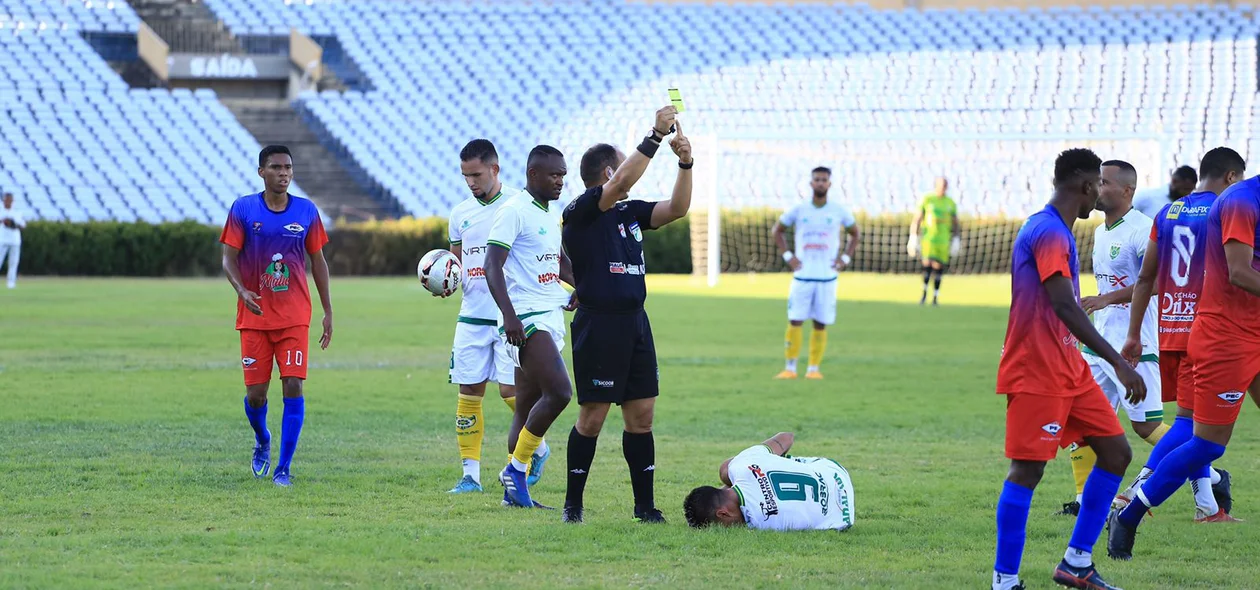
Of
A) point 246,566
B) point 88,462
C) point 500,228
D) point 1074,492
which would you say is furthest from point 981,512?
point 88,462

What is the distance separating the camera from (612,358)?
24.1 ft

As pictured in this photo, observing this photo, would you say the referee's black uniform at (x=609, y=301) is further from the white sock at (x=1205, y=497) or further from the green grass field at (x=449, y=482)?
the white sock at (x=1205, y=497)

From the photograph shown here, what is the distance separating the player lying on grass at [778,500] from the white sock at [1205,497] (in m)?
1.92

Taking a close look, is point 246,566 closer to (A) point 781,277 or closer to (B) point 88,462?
(B) point 88,462

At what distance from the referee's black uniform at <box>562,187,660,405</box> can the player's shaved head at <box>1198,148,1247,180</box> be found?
2796 millimetres

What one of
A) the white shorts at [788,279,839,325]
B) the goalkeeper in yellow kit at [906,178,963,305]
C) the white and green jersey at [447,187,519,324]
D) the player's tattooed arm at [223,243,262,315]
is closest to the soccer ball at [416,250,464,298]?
the white and green jersey at [447,187,519,324]

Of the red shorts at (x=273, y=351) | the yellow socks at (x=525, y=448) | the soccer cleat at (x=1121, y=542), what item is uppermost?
the red shorts at (x=273, y=351)

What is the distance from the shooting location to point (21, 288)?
29.5m

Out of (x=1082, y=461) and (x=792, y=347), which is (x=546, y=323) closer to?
(x=1082, y=461)

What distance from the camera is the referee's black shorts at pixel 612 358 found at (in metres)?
7.36

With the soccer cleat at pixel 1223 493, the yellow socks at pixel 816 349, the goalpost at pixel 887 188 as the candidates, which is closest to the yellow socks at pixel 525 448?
the soccer cleat at pixel 1223 493

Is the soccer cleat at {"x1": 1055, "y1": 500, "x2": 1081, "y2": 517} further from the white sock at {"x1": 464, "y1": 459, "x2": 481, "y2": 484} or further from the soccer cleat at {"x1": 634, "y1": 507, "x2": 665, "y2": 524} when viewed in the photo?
the white sock at {"x1": 464, "y1": 459, "x2": 481, "y2": 484}

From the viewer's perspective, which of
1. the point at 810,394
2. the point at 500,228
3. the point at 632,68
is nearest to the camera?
the point at 500,228

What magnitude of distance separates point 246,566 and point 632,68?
137 feet
